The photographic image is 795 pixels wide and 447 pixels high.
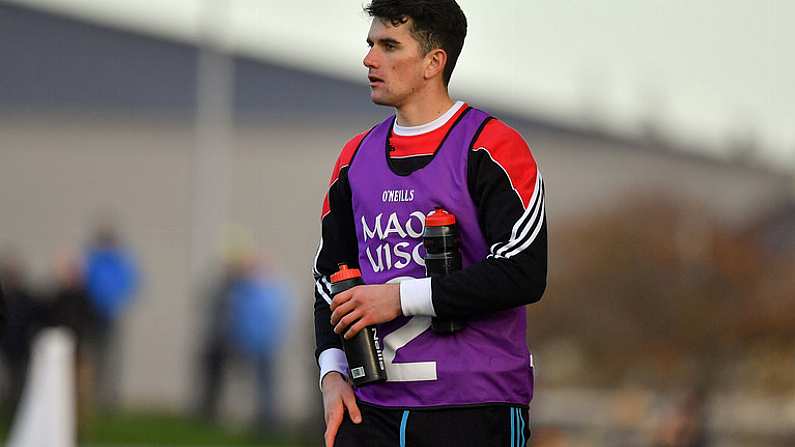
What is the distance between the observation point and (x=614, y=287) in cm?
2583

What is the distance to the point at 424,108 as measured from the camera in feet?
17.4

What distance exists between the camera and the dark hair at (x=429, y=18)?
5.22m

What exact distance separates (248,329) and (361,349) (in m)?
15.1

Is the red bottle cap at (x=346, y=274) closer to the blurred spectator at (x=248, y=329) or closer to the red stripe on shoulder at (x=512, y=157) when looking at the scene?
the red stripe on shoulder at (x=512, y=157)

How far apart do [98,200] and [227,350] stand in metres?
16.8

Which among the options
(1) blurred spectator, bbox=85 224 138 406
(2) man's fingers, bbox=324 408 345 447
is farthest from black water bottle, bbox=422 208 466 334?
(1) blurred spectator, bbox=85 224 138 406

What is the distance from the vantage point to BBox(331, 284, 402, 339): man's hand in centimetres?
508

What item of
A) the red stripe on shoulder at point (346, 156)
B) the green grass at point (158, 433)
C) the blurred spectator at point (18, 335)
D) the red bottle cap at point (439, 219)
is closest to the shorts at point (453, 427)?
the red bottle cap at point (439, 219)

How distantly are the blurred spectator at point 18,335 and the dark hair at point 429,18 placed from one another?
14.4m

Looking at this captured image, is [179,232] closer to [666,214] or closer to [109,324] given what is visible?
[666,214]

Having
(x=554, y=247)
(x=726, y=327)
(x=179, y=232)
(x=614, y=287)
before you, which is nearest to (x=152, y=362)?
(x=179, y=232)

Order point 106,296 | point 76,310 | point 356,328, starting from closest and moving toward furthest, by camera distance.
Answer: point 356,328 < point 76,310 < point 106,296

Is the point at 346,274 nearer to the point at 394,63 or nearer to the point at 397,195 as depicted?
the point at 397,195

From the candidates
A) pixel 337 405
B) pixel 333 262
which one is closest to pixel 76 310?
pixel 333 262
